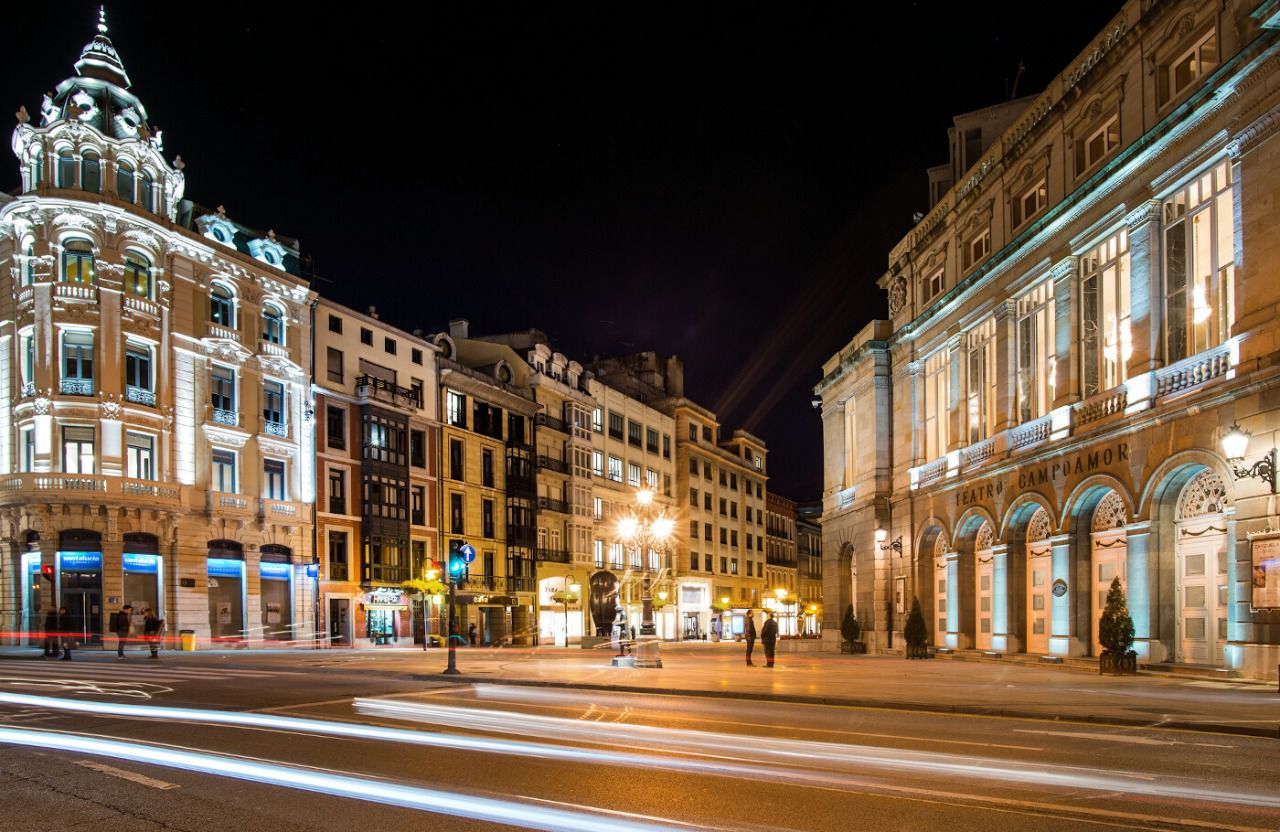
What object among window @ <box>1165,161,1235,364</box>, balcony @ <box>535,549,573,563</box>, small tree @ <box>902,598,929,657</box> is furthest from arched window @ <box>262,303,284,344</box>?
window @ <box>1165,161,1235,364</box>

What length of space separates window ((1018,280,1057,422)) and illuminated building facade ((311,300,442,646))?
3081 cm

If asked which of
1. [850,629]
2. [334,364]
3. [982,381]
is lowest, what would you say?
[850,629]

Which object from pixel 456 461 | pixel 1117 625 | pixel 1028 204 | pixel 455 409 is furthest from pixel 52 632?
pixel 1028 204

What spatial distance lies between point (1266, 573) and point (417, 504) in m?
44.4

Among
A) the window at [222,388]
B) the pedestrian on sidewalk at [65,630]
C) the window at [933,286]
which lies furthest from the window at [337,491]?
the window at [933,286]

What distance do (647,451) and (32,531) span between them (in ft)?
161

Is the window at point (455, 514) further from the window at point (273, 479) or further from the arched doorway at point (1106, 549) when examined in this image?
the arched doorway at point (1106, 549)

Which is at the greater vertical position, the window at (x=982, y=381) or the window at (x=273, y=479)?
the window at (x=982, y=381)

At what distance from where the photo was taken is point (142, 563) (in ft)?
135

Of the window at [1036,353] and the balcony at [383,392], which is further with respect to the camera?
the balcony at [383,392]

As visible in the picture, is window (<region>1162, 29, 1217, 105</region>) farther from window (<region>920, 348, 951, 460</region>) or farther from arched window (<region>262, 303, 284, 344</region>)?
arched window (<region>262, 303, 284, 344</region>)

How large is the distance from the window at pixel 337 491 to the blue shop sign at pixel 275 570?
3.90 metres

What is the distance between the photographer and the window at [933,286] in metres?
39.0

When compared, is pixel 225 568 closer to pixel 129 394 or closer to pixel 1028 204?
pixel 129 394
